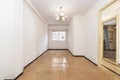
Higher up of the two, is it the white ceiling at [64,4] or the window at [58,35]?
the white ceiling at [64,4]

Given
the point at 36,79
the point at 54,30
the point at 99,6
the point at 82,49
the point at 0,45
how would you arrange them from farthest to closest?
1. the point at 54,30
2. the point at 82,49
3. the point at 99,6
4. the point at 36,79
5. the point at 0,45

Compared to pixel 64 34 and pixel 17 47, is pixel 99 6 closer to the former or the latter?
pixel 17 47

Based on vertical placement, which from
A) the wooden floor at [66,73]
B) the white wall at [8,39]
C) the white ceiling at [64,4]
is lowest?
the wooden floor at [66,73]

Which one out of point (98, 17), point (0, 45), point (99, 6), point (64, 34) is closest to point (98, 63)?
point (98, 17)

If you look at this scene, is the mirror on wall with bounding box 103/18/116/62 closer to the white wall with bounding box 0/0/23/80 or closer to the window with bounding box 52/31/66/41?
the window with bounding box 52/31/66/41

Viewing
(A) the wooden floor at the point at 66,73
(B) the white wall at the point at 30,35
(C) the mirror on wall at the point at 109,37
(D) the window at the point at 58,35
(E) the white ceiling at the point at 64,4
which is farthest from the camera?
(D) the window at the point at 58,35

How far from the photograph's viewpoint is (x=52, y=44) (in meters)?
12.6

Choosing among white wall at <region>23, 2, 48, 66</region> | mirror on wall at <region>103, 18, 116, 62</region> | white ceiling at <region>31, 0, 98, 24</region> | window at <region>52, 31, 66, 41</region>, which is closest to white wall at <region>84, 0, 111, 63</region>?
white ceiling at <region>31, 0, 98, 24</region>

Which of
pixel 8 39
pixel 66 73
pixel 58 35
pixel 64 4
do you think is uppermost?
pixel 64 4

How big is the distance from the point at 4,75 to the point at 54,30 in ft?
32.3

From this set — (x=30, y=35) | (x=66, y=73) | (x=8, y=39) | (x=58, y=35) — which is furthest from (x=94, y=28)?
(x=58, y=35)

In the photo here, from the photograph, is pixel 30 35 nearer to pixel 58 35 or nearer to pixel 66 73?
pixel 66 73

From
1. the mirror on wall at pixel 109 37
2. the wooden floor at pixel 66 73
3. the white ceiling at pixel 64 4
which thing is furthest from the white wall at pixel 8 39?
the mirror on wall at pixel 109 37

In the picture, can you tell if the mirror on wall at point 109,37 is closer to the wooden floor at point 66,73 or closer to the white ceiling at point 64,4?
the white ceiling at point 64,4
